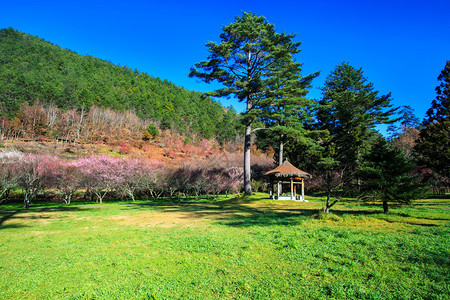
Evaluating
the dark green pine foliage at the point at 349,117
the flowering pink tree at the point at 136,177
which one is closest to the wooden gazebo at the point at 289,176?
the dark green pine foliage at the point at 349,117

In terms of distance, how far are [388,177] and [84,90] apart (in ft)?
237

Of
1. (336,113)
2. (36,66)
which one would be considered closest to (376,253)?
(336,113)

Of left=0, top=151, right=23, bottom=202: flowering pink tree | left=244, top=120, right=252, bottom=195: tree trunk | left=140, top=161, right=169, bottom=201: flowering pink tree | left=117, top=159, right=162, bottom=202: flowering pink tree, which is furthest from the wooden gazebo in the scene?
left=0, top=151, right=23, bottom=202: flowering pink tree

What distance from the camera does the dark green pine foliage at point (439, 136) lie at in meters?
21.0

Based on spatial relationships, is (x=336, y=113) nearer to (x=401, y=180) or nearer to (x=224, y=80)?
(x=224, y=80)

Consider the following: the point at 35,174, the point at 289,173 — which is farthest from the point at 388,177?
the point at 35,174

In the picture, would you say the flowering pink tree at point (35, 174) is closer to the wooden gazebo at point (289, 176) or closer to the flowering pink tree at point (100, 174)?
the flowering pink tree at point (100, 174)

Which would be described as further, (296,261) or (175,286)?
(296,261)

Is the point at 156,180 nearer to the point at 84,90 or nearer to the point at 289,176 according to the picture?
the point at 289,176

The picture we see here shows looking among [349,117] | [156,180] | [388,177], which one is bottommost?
[156,180]

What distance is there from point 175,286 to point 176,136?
6454 centimetres

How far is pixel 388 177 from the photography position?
1037 cm

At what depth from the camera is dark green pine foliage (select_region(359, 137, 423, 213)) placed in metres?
9.82

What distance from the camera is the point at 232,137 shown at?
239 ft
